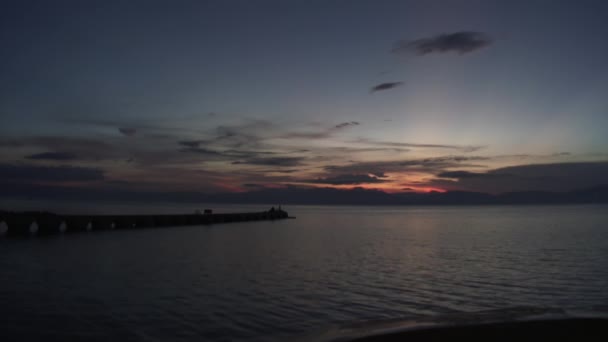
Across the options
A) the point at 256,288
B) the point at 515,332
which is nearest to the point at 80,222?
the point at 256,288

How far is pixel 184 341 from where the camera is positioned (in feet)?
38.9

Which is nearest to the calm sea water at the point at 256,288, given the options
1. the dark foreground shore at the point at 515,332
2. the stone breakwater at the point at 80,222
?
the dark foreground shore at the point at 515,332

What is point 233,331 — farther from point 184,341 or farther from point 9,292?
point 9,292

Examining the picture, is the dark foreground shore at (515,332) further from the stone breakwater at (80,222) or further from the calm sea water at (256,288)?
the stone breakwater at (80,222)

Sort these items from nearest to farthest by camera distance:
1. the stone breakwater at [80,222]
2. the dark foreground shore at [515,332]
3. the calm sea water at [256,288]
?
the dark foreground shore at [515,332], the calm sea water at [256,288], the stone breakwater at [80,222]

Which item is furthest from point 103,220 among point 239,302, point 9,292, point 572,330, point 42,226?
point 572,330

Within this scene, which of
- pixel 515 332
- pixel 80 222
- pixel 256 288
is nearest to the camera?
pixel 515 332

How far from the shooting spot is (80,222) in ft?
177

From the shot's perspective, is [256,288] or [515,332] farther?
[256,288]

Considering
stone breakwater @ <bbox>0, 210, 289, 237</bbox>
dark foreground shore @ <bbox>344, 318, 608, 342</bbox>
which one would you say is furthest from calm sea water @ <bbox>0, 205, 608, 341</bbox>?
stone breakwater @ <bbox>0, 210, 289, 237</bbox>

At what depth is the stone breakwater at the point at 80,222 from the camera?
45031 millimetres

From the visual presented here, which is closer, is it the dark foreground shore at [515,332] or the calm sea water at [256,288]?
the dark foreground shore at [515,332]

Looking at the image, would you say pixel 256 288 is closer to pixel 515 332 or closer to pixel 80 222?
pixel 515 332

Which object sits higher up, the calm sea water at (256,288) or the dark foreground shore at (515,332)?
the dark foreground shore at (515,332)
